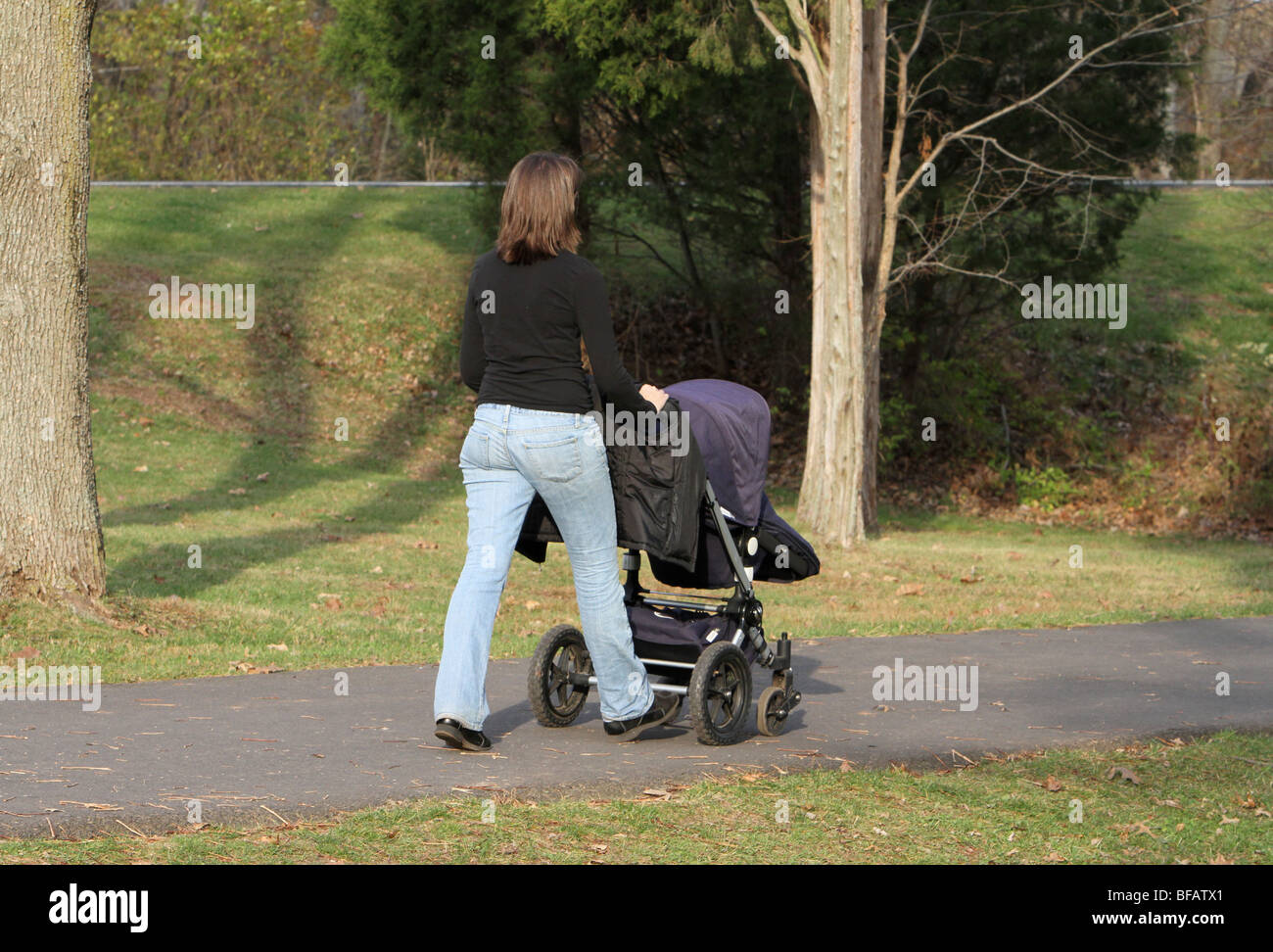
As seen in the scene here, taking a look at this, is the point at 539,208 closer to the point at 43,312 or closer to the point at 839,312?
the point at 43,312

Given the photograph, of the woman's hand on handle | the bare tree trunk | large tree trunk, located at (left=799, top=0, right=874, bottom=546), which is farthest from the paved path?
the bare tree trunk

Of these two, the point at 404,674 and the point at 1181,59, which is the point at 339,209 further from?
the point at 404,674

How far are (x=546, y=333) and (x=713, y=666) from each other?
1.62 m

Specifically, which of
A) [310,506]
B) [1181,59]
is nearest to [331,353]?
[310,506]

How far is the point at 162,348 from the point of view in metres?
23.3

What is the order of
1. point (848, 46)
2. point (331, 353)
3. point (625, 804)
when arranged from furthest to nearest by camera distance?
point (331, 353) < point (848, 46) < point (625, 804)

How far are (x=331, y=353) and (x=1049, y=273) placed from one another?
11361 millimetres

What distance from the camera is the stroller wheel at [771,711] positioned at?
6812 mm

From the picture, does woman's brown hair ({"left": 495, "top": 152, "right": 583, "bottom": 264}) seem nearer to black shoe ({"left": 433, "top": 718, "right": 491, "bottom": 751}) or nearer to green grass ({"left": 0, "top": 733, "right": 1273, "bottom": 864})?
black shoe ({"left": 433, "top": 718, "right": 491, "bottom": 751})

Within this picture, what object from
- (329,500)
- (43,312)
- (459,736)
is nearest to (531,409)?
(459,736)

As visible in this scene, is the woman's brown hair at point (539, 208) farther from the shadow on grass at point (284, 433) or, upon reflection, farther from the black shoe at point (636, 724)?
the shadow on grass at point (284, 433)

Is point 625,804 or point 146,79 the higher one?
point 146,79

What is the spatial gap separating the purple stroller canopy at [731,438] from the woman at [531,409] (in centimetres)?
58

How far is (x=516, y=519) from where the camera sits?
20.3ft
